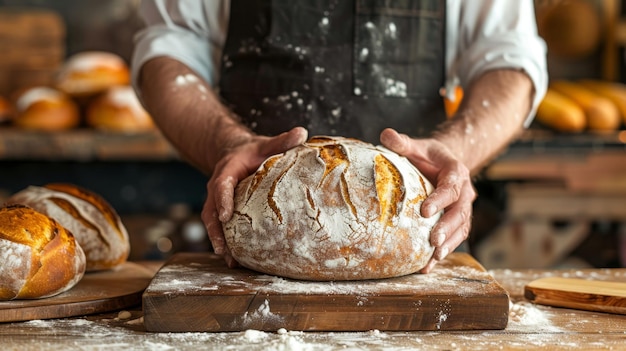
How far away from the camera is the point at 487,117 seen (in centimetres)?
172

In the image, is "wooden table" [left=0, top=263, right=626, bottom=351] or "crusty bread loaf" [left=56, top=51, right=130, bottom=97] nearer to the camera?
"wooden table" [left=0, top=263, right=626, bottom=351]

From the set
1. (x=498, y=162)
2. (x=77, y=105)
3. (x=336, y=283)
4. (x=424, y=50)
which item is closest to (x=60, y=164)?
(x=77, y=105)

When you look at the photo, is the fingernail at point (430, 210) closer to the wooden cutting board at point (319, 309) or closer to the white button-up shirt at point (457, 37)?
the wooden cutting board at point (319, 309)

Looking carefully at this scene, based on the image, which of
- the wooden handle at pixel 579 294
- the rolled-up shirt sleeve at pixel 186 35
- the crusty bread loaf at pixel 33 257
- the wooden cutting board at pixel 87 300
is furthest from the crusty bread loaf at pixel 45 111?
the wooden handle at pixel 579 294

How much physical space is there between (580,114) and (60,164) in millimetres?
2127

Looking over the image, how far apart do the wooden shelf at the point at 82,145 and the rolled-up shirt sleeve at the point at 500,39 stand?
151 cm

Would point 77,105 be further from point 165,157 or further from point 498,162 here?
point 498,162

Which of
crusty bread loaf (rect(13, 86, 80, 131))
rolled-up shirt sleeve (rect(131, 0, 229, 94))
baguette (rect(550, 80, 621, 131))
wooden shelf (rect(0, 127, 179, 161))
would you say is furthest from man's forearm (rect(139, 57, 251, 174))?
baguette (rect(550, 80, 621, 131))

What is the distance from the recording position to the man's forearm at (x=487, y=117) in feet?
5.48

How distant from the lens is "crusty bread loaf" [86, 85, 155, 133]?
123 inches

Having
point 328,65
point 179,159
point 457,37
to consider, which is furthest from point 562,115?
point 328,65

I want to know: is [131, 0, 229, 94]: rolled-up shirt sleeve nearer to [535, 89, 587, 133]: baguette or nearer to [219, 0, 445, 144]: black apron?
[219, 0, 445, 144]: black apron

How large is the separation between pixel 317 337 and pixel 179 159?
219 centimetres

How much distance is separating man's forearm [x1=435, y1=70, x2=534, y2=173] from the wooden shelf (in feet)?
5.23
